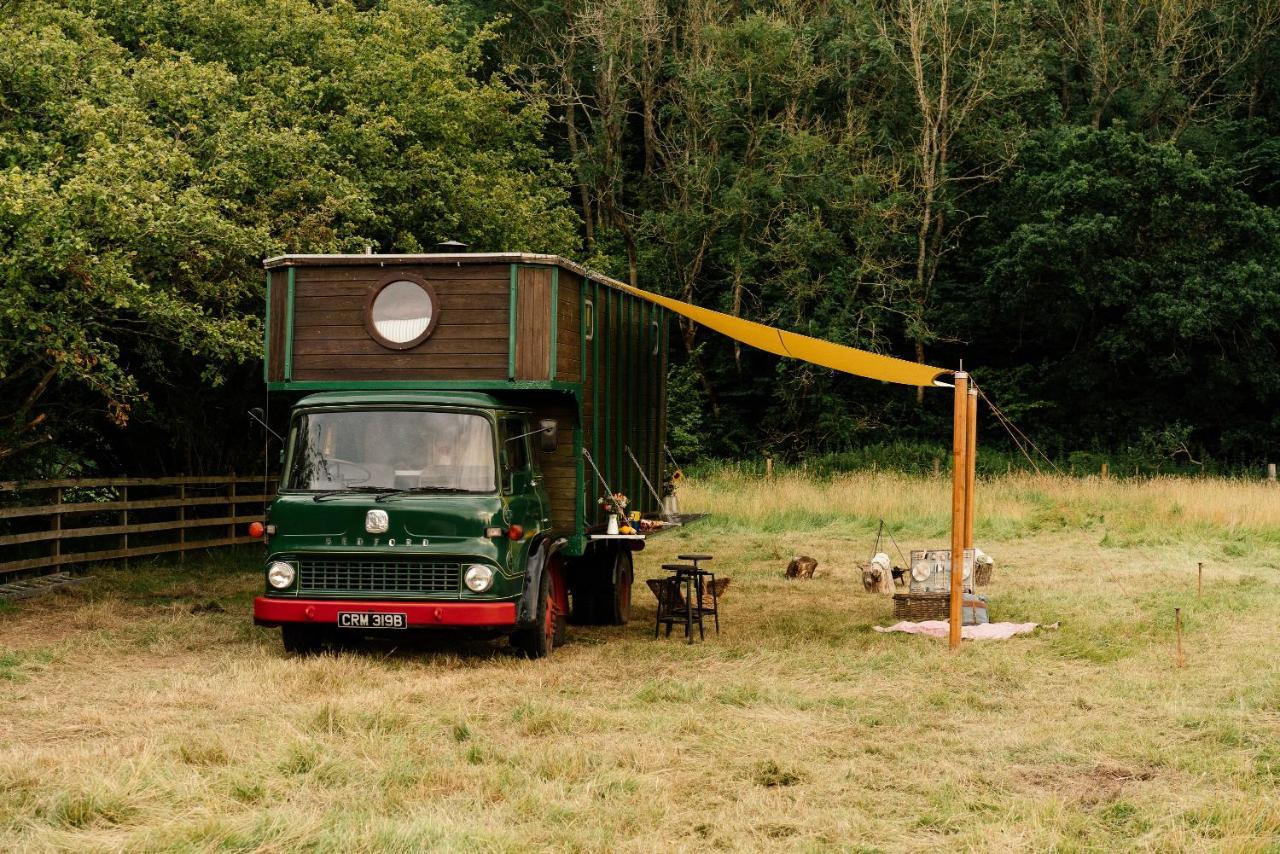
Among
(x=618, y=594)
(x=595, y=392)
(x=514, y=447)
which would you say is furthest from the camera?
(x=618, y=594)

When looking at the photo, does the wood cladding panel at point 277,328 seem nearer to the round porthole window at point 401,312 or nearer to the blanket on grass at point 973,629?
the round porthole window at point 401,312

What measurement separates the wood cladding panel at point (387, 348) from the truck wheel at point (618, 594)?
3.15 meters

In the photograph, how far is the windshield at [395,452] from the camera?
10.9 m

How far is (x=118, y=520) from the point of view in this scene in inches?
802

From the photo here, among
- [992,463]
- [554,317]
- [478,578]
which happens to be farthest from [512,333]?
[992,463]

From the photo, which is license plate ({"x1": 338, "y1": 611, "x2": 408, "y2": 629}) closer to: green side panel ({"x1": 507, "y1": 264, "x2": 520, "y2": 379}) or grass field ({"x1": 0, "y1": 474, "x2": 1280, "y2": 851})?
grass field ({"x1": 0, "y1": 474, "x2": 1280, "y2": 851})

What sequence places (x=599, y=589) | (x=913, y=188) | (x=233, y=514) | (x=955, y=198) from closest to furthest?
(x=599, y=589), (x=233, y=514), (x=913, y=188), (x=955, y=198)

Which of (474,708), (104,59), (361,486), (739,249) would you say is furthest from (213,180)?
(739,249)

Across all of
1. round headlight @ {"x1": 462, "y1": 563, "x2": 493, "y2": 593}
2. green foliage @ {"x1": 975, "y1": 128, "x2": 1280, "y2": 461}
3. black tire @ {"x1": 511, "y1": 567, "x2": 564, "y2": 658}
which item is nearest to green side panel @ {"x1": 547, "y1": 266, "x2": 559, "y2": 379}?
black tire @ {"x1": 511, "y1": 567, "x2": 564, "y2": 658}

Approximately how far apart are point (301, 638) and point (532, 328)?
3.17 m

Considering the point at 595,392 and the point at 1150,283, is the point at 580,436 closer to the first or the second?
the point at 595,392

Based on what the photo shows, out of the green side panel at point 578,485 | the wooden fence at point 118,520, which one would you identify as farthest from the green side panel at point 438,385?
Answer: the wooden fence at point 118,520

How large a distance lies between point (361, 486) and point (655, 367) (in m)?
5.63

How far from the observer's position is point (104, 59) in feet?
54.4
